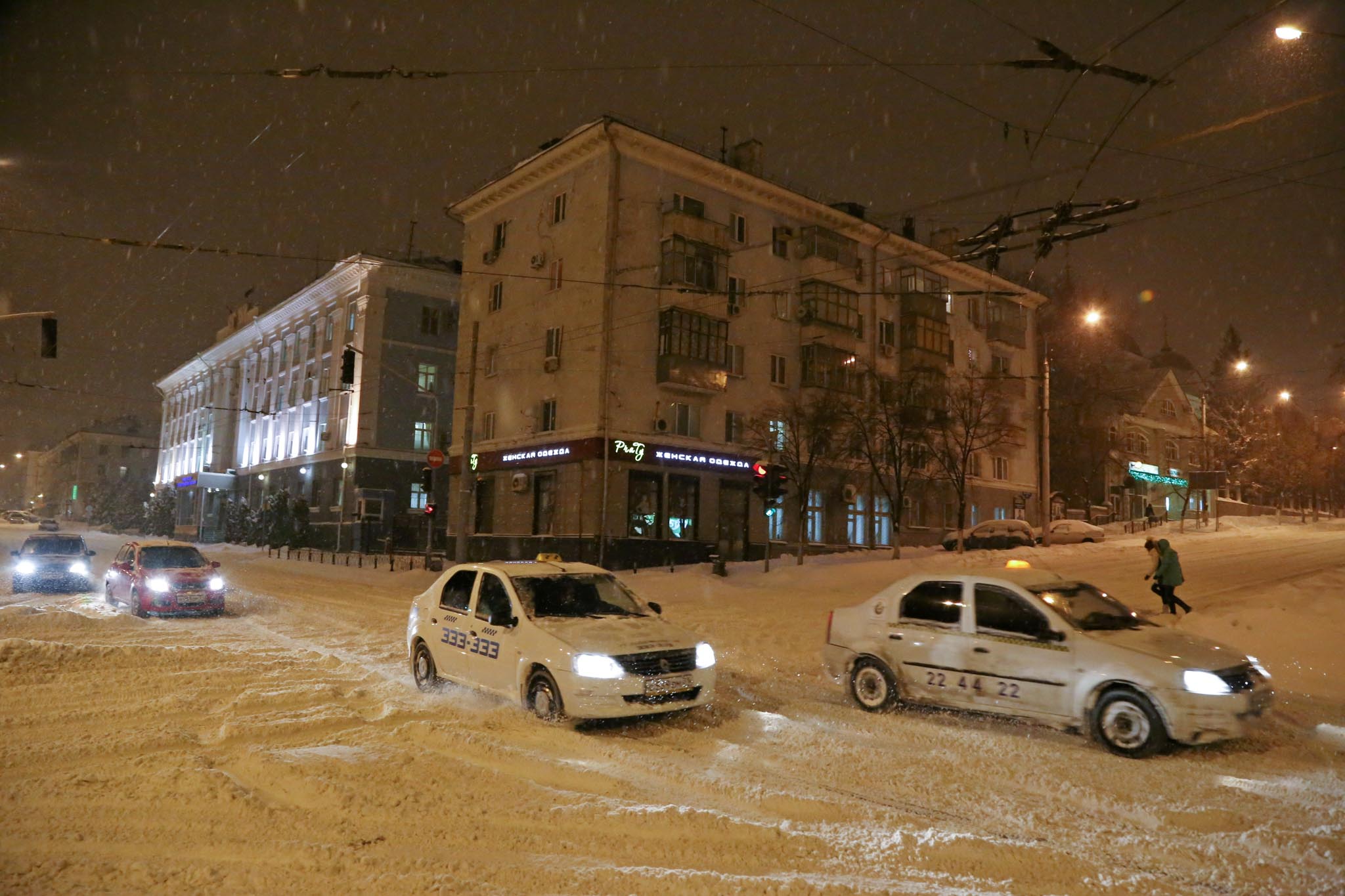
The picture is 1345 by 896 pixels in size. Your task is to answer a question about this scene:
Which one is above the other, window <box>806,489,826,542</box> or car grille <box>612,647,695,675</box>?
window <box>806,489,826,542</box>

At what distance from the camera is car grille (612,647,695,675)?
26.2 feet

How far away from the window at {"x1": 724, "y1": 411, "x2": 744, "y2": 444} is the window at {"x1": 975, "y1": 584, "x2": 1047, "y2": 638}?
91.0ft

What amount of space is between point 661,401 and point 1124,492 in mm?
40643

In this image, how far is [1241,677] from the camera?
7.48 meters

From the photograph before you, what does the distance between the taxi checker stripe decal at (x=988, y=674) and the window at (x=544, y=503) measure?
25.9 meters

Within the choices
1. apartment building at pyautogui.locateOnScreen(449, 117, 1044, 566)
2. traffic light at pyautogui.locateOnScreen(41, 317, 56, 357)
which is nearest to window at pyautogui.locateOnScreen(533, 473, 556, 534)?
apartment building at pyautogui.locateOnScreen(449, 117, 1044, 566)

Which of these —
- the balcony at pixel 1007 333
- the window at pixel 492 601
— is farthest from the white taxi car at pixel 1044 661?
the balcony at pixel 1007 333

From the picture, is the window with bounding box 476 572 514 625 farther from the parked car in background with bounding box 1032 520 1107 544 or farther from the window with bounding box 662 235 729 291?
the parked car in background with bounding box 1032 520 1107 544

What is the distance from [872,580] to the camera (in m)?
25.6

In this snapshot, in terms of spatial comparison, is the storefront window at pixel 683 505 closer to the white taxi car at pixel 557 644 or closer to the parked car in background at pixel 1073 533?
the parked car in background at pixel 1073 533

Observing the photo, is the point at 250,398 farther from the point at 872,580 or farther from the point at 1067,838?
the point at 1067,838

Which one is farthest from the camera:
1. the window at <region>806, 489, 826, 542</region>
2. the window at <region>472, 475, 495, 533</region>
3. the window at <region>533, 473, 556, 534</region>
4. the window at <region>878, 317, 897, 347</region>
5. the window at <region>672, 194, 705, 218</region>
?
the window at <region>878, 317, 897, 347</region>

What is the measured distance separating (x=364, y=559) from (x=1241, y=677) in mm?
38855

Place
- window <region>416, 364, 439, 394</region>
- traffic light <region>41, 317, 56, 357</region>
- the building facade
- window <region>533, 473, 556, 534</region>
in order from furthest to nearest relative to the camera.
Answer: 1. the building facade
2. window <region>416, 364, 439, 394</region>
3. window <region>533, 473, 556, 534</region>
4. traffic light <region>41, 317, 56, 357</region>
